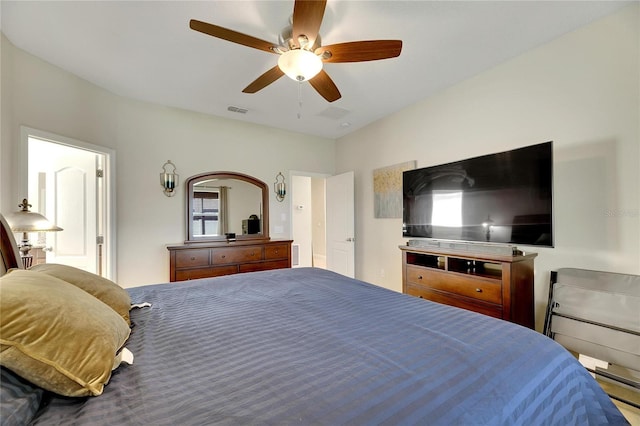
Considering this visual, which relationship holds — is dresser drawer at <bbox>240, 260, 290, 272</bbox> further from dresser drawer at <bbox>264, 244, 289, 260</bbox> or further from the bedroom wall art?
the bedroom wall art

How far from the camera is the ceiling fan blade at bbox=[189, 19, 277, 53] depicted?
1626 millimetres

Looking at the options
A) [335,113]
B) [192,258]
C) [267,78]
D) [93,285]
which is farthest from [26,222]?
[335,113]

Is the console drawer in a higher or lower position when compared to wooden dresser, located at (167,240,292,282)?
lower

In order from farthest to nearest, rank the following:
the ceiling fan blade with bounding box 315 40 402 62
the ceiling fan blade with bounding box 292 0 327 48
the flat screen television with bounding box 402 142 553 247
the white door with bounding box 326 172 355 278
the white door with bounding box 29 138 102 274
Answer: the white door with bounding box 326 172 355 278, the white door with bounding box 29 138 102 274, the flat screen television with bounding box 402 142 553 247, the ceiling fan blade with bounding box 315 40 402 62, the ceiling fan blade with bounding box 292 0 327 48

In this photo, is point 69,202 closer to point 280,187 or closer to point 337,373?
point 280,187

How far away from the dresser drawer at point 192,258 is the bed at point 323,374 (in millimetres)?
1988

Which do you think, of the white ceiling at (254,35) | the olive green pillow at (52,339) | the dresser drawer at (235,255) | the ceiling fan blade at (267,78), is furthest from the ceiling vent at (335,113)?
the olive green pillow at (52,339)

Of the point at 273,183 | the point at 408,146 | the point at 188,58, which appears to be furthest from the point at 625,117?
the point at 273,183

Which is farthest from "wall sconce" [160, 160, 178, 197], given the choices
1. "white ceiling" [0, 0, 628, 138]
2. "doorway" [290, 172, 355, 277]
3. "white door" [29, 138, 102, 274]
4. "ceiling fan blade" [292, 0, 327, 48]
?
"ceiling fan blade" [292, 0, 327, 48]

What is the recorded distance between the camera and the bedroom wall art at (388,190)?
3.80 meters

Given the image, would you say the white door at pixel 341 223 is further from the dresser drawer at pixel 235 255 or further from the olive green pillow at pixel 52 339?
the olive green pillow at pixel 52 339

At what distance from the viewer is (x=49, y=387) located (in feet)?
2.32

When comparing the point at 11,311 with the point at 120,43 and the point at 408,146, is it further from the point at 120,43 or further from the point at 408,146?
the point at 408,146

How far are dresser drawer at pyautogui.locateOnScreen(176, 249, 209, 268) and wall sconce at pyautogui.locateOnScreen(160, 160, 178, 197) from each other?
0.86 meters
